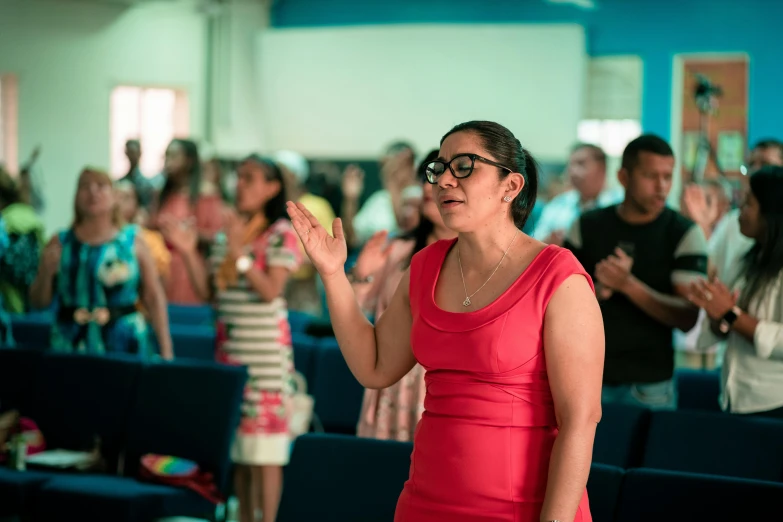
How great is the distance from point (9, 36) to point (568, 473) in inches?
324

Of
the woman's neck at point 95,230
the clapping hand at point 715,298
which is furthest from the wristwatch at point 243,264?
the clapping hand at point 715,298

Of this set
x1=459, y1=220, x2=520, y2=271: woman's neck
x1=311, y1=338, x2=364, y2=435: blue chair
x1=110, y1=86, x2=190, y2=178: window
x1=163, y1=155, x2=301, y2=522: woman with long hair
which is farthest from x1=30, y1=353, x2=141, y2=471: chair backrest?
x1=110, y1=86, x2=190, y2=178: window

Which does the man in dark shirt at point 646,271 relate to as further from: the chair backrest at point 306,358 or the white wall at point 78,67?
the white wall at point 78,67

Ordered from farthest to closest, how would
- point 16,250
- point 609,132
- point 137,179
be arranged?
point 609,132
point 137,179
point 16,250

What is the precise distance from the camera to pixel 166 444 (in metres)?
3.91

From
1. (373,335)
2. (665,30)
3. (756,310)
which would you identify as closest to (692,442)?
(756,310)

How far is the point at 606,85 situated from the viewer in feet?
35.1

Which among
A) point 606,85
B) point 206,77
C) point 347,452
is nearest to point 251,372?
point 347,452

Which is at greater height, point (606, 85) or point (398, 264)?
point (606, 85)

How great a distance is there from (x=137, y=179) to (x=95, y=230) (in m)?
3.33

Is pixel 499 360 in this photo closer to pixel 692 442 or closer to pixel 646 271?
pixel 692 442

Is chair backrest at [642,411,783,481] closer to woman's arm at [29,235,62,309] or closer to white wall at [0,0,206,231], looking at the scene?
woman's arm at [29,235,62,309]

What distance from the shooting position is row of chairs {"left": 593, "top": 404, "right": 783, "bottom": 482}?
2988mm

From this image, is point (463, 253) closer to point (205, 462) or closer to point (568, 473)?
point (568, 473)
